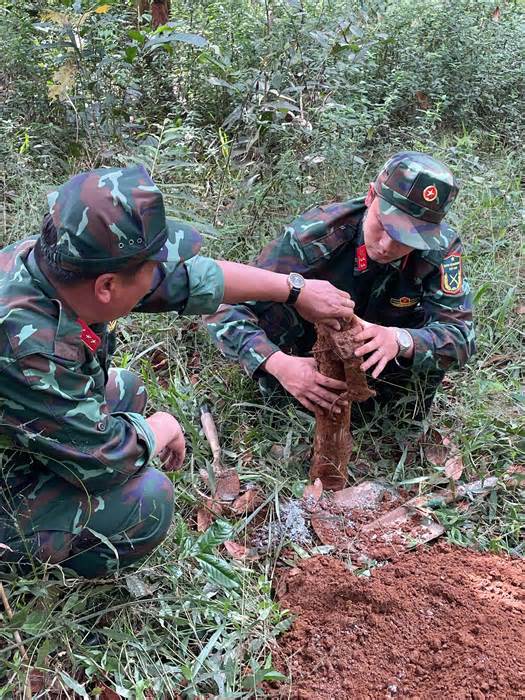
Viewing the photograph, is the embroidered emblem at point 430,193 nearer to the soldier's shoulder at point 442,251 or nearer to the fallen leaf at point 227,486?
the soldier's shoulder at point 442,251

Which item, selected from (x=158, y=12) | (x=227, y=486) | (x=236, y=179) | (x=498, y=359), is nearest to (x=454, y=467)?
(x=498, y=359)

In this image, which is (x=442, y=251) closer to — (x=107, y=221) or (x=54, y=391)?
(x=107, y=221)

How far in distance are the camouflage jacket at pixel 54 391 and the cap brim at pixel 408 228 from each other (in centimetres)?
113

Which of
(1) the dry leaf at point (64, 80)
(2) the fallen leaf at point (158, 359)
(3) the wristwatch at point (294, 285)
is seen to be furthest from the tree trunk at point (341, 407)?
(1) the dry leaf at point (64, 80)

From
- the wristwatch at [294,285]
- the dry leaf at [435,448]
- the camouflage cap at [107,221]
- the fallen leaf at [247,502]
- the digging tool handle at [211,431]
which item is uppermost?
the camouflage cap at [107,221]

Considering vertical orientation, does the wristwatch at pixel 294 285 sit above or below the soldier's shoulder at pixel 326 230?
above

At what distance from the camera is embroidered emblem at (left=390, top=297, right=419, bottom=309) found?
2.78m

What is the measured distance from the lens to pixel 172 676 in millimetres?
1850

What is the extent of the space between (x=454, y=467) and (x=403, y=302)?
69cm

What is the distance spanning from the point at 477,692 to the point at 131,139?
340 cm

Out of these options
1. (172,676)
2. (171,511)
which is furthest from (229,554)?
(172,676)

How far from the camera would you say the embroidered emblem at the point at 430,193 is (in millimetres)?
2408

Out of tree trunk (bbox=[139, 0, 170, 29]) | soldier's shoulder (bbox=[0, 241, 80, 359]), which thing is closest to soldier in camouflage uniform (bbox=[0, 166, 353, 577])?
soldier's shoulder (bbox=[0, 241, 80, 359])

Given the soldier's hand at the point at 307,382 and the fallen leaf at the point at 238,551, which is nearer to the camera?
the fallen leaf at the point at 238,551
